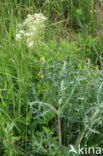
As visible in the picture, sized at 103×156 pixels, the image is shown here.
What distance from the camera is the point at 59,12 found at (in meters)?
3.25

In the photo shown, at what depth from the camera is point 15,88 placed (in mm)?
1812

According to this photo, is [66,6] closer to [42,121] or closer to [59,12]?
[59,12]

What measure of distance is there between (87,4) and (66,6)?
1.00 feet

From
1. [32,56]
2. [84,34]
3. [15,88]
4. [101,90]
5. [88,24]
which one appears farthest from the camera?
[88,24]

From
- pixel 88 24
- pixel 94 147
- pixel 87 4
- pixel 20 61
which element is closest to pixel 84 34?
pixel 88 24

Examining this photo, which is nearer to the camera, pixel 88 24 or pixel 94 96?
pixel 94 96

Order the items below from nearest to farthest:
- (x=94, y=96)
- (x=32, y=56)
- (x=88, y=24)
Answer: (x=94, y=96)
(x=32, y=56)
(x=88, y=24)

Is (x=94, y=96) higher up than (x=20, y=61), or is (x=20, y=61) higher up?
(x=20, y=61)

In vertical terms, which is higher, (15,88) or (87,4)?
(87,4)

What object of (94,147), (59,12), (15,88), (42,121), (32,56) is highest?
(59,12)

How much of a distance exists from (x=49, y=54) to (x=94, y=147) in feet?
2.97

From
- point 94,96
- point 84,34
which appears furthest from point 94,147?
point 84,34

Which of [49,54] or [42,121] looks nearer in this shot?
[42,121]

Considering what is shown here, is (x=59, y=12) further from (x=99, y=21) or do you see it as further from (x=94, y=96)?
(x=94, y=96)
